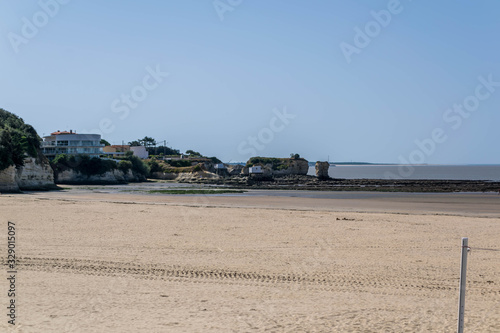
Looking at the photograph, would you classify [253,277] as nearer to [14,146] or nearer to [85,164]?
[14,146]

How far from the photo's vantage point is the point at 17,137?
146 feet

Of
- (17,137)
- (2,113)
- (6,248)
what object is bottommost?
(6,248)

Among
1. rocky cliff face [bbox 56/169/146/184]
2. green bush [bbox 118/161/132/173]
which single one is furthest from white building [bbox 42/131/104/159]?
rocky cliff face [bbox 56/169/146/184]

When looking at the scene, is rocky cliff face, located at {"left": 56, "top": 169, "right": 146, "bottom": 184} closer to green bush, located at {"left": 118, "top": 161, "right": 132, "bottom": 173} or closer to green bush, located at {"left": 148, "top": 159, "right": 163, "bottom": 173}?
green bush, located at {"left": 118, "top": 161, "right": 132, "bottom": 173}

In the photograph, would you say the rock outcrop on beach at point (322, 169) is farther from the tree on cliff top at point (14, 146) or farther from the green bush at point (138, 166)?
the tree on cliff top at point (14, 146)

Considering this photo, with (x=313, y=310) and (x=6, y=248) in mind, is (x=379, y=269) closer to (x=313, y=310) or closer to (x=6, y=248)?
(x=313, y=310)

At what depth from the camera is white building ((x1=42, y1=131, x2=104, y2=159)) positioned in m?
75.5

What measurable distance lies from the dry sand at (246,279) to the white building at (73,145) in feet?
205

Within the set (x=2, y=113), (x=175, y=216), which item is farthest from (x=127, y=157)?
(x=175, y=216)

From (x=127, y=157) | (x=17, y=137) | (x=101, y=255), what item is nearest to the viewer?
(x=101, y=255)

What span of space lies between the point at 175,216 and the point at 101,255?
9.50m

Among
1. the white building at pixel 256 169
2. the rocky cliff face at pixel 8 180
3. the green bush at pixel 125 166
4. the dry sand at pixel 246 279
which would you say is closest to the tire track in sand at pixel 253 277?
the dry sand at pixel 246 279

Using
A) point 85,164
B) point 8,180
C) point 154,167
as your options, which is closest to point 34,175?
point 8,180

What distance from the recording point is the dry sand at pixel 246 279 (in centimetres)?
650
